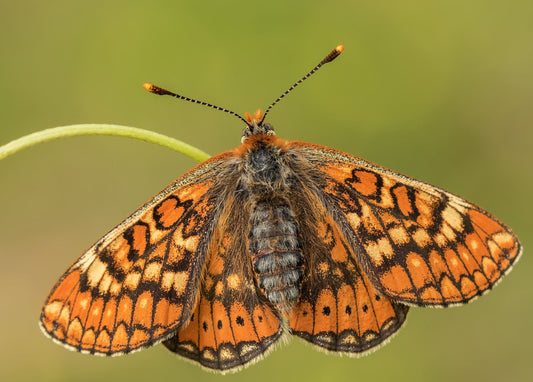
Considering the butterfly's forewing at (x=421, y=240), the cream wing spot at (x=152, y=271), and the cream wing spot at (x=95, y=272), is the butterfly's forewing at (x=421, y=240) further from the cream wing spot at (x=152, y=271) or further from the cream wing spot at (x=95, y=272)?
the cream wing spot at (x=95, y=272)

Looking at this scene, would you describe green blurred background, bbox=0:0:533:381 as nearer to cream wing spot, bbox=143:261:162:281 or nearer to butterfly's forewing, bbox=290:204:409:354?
butterfly's forewing, bbox=290:204:409:354

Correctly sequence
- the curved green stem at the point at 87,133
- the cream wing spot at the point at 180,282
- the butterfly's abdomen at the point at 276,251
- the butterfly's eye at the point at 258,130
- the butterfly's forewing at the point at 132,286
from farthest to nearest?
the butterfly's eye at the point at 258,130
the butterfly's abdomen at the point at 276,251
the cream wing spot at the point at 180,282
the butterfly's forewing at the point at 132,286
the curved green stem at the point at 87,133

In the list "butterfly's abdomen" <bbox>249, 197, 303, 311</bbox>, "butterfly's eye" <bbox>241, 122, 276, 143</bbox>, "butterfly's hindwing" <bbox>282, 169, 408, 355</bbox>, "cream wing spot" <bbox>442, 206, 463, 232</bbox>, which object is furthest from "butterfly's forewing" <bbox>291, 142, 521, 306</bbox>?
"butterfly's eye" <bbox>241, 122, 276, 143</bbox>

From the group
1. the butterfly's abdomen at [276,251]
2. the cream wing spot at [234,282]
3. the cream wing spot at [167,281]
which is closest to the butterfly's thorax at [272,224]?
the butterfly's abdomen at [276,251]

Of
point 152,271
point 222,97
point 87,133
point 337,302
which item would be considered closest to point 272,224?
point 337,302

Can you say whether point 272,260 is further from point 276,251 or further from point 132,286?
point 132,286

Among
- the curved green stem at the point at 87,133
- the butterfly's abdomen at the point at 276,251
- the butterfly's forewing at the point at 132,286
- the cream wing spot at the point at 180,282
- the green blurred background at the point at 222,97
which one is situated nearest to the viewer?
the curved green stem at the point at 87,133
